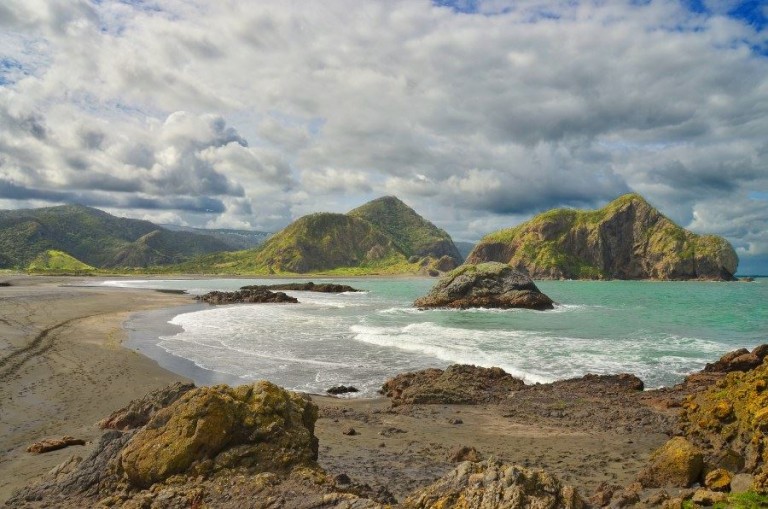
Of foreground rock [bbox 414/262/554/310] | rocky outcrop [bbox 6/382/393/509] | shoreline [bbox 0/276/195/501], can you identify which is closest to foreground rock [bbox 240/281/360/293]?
foreground rock [bbox 414/262/554/310]

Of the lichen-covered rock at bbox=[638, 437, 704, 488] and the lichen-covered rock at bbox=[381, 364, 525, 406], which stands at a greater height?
the lichen-covered rock at bbox=[638, 437, 704, 488]

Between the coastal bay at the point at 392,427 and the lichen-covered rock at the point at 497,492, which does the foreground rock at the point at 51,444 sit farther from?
the lichen-covered rock at the point at 497,492

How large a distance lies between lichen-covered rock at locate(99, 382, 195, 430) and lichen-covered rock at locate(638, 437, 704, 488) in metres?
11.2

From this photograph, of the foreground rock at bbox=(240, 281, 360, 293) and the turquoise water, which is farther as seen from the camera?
the foreground rock at bbox=(240, 281, 360, 293)

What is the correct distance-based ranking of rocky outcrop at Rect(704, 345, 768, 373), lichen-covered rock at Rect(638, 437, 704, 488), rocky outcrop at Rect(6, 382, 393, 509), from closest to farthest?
rocky outcrop at Rect(6, 382, 393, 509) < lichen-covered rock at Rect(638, 437, 704, 488) < rocky outcrop at Rect(704, 345, 768, 373)

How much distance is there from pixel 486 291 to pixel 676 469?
6059 centimetres

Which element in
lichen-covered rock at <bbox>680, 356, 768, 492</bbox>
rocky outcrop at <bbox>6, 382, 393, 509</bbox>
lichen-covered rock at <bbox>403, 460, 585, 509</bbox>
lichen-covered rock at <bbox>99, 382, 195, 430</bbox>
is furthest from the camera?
lichen-covered rock at <bbox>99, 382, 195, 430</bbox>

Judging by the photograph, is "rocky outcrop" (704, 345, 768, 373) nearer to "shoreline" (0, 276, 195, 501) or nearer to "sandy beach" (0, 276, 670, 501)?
"sandy beach" (0, 276, 670, 501)

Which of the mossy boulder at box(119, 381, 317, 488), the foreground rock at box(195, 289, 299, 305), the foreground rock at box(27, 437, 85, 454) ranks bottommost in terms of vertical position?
the foreground rock at box(195, 289, 299, 305)

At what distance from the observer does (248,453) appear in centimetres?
791

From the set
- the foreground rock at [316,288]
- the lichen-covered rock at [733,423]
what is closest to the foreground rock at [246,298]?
the foreground rock at [316,288]

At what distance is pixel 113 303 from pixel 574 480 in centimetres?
6341

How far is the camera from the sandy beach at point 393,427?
1027 centimetres

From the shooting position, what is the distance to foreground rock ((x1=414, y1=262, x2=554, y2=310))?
2576 inches
